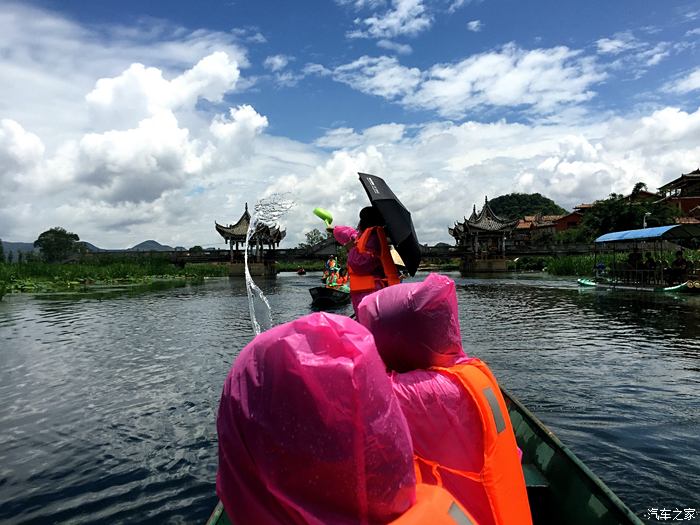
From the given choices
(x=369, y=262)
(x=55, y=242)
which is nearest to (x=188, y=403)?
(x=369, y=262)

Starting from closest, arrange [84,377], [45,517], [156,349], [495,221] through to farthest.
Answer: [45,517], [84,377], [156,349], [495,221]

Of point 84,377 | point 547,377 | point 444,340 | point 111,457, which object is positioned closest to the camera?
point 444,340

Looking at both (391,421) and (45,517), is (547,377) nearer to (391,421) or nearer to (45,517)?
(45,517)

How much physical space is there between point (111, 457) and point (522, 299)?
19.8 meters

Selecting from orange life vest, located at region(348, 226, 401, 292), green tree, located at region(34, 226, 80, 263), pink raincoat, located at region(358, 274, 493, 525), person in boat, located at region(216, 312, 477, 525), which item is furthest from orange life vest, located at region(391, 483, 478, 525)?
green tree, located at region(34, 226, 80, 263)

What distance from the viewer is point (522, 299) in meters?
22.1

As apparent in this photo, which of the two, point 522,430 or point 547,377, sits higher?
point 522,430

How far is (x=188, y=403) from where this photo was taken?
23.3 feet

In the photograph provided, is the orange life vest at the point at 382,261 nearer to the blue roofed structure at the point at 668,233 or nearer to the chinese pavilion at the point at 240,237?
the blue roofed structure at the point at 668,233

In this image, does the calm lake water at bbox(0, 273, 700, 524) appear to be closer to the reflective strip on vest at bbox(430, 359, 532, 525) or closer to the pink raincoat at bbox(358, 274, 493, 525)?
the reflective strip on vest at bbox(430, 359, 532, 525)

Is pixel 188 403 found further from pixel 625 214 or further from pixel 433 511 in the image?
pixel 625 214

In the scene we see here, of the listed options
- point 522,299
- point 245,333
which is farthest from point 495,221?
point 245,333

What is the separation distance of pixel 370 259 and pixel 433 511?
13.1ft

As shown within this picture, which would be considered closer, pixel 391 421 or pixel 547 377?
pixel 391 421
